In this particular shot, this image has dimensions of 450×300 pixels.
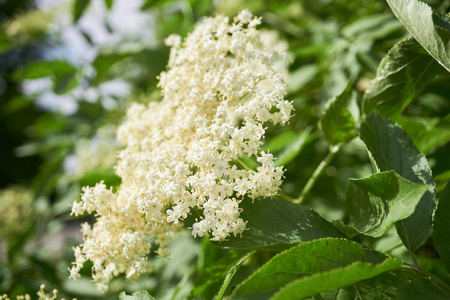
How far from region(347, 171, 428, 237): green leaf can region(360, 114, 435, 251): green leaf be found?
0.30 feet

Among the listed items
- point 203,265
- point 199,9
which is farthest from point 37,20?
point 203,265

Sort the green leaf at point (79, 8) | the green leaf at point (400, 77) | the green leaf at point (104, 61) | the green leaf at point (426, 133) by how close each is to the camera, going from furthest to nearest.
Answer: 1. the green leaf at point (104, 61)
2. the green leaf at point (79, 8)
3. the green leaf at point (426, 133)
4. the green leaf at point (400, 77)

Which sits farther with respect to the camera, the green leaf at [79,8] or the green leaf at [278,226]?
the green leaf at [79,8]

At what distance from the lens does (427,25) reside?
35.3 inches

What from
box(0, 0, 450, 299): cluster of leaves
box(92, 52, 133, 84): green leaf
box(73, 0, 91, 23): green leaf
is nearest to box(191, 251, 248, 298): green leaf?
box(0, 0, 450, 299): cluster of leaves

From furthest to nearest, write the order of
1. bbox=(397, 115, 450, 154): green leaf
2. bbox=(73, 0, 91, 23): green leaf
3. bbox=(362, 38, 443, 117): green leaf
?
bbox=(73, 0, 91, 23): green leaf
bbox=(397, 115, 450, 154): green leaf
bbox=(362, 38, 443, 117): green leaf

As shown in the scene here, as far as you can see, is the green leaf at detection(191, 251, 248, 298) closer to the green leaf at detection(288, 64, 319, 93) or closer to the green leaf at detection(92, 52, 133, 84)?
the green leaf at detection(288, 64, 319, 93)

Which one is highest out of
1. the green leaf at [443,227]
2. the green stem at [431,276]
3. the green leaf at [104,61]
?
the green leaf at [104,61]

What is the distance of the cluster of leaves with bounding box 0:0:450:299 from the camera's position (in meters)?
0.79

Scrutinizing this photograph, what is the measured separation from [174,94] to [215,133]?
1.03 feet

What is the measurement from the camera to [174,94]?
125cm

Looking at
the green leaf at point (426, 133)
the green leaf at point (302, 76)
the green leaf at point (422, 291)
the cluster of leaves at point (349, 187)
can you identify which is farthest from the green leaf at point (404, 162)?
the green leaf at point (302, 76)

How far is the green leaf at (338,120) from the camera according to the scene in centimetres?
116

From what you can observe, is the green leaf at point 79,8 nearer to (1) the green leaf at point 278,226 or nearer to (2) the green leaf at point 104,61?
(2) the green leaf at point 104,61
